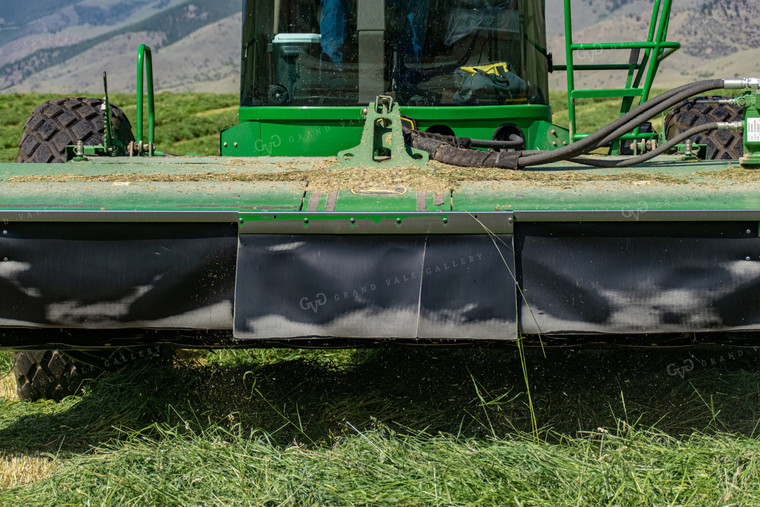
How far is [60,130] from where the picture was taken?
15.4ft

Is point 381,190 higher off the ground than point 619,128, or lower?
lower

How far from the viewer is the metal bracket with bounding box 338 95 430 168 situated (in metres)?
3.08

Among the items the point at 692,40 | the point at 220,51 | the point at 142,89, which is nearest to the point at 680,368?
the point at 142,89

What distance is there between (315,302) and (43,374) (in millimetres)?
2018

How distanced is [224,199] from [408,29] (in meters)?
1.81

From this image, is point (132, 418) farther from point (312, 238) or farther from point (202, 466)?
point (312, 238)

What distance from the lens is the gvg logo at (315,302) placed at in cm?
261

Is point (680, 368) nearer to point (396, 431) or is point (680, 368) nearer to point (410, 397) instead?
point (410, 397)

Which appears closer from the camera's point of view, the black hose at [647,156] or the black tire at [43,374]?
the black hose at [647,156]

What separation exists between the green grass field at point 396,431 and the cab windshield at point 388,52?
133 cm

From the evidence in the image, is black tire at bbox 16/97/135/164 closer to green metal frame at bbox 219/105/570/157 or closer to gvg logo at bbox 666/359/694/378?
green metal frame at bbox 219/105/570/157

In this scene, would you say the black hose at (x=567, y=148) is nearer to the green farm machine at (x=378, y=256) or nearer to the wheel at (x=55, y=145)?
the green farm machine at (x=378, y=256)

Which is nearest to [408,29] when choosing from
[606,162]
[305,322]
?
[606,162]

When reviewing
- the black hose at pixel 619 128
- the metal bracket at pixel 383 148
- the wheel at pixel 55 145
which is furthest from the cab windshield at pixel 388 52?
the wheel at pixel 55 145
